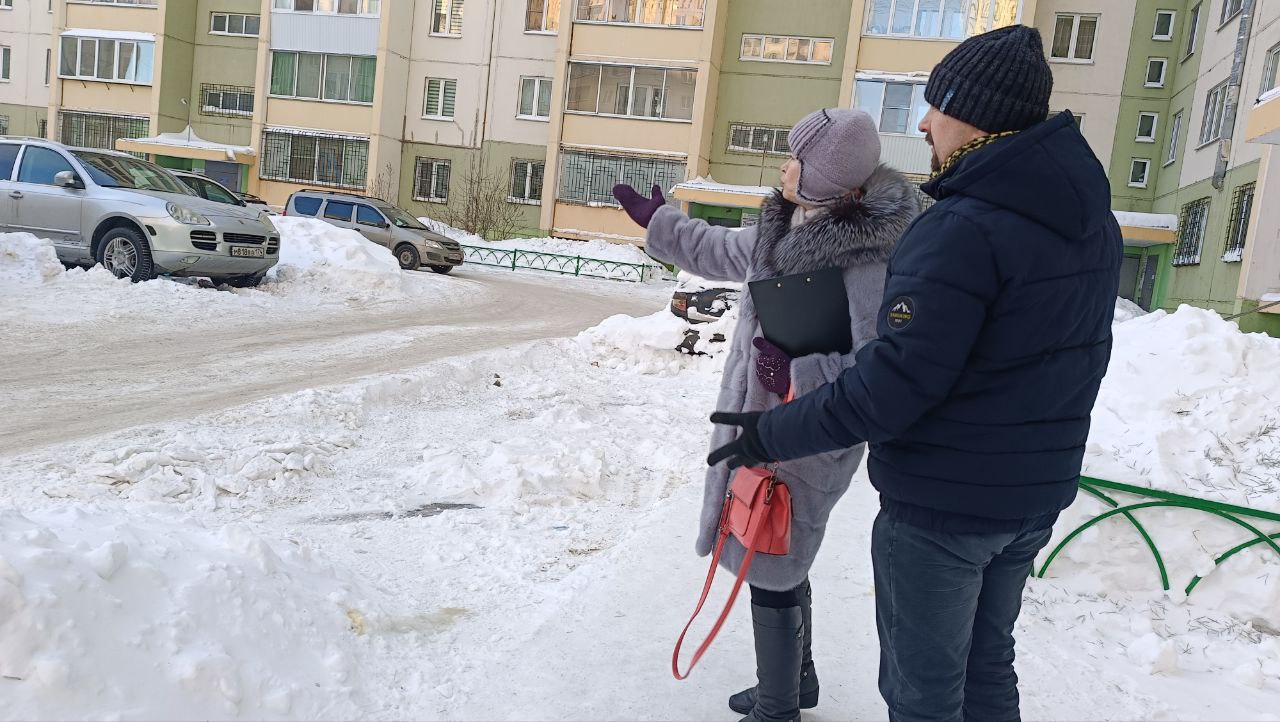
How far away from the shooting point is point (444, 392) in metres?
7.39

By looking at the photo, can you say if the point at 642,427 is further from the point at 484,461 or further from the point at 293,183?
the point at 293,183

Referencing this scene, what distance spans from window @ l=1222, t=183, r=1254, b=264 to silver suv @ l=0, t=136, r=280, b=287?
17.4 m

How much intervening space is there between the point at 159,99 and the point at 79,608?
120ft

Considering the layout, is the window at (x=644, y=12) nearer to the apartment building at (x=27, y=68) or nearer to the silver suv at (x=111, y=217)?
the silver suv at (x=111, y=217)

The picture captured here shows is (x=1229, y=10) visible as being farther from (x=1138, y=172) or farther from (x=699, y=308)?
(x=699, y=308)

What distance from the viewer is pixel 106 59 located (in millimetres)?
34188

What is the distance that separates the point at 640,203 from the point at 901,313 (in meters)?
1.42

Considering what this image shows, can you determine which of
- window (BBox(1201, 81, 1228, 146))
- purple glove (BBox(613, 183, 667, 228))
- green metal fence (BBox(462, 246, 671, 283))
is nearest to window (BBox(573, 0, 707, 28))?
green metal fence (BBox(462, 246, 671, 283))

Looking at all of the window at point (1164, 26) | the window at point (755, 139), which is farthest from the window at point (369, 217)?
the window at point (1164, 26)

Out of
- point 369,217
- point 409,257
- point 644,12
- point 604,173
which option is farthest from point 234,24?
point 409,257

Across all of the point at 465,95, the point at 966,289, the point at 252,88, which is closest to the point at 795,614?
the point at 966,289

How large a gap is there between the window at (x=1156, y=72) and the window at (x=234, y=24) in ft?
98.7

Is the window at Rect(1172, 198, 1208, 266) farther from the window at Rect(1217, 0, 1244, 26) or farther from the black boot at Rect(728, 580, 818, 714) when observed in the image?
the black boot at Rect(728, 580, 818, 714)

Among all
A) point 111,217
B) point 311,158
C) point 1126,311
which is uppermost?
point 311,158
